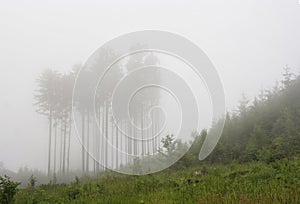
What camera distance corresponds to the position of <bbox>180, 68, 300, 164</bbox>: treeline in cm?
1149

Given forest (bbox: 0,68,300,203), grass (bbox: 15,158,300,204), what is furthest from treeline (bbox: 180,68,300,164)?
grass (bbox: 15,158,300,204)

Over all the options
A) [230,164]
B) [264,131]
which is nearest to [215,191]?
[230,164]

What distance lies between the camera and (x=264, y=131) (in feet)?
43.1

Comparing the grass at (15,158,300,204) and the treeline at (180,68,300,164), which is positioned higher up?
the treeline at (180,68,300,164)

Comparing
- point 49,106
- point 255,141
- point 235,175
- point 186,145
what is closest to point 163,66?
point 186,145

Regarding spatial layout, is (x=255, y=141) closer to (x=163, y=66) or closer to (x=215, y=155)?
(x=215, y=155)

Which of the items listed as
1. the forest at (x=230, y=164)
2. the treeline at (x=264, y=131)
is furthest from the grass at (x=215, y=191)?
the treeline at (x=264, y=131)

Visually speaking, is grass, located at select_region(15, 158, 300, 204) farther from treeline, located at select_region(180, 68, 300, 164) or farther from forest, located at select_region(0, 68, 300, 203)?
treeline, located at select_region(180, 68, 300, 164)

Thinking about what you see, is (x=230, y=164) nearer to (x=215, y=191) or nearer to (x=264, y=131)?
(x=264, y=131)

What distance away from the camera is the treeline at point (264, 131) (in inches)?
452

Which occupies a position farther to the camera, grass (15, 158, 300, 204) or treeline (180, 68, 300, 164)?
treeline (180, 68, 300, 164)

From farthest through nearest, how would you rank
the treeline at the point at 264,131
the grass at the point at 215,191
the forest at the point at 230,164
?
the treeline at the point at 264,131, the forest at the point at 230,164, the grass at the point at 215,191

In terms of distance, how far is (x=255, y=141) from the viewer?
12992 millimetres

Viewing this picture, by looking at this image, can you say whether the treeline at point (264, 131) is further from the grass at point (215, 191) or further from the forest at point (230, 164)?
the grass at point (215, 191)
